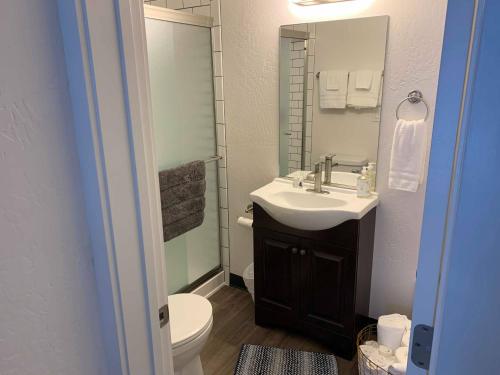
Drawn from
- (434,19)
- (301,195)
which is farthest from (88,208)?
(434,19)

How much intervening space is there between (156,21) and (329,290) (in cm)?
170

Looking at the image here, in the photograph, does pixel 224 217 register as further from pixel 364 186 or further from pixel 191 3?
pixel 191 3

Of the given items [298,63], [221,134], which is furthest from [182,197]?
[298,63]

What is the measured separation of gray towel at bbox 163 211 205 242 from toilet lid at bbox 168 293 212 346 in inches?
15.6

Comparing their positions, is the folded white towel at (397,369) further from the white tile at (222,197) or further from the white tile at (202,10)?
the white tile at (202,10)

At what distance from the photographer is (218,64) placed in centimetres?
250

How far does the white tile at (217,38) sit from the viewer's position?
7.98 ft

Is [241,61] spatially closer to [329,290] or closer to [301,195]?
[301,195]

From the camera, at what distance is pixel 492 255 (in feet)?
Answer: 2.00

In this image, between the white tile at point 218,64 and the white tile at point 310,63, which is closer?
the white tile at point 310,63

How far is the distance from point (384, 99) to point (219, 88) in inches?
41.4

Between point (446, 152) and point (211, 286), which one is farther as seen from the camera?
point (211, 286)

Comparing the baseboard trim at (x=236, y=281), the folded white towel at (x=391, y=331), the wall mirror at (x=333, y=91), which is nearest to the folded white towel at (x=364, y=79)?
the wall mirror at (x=333, y=91)

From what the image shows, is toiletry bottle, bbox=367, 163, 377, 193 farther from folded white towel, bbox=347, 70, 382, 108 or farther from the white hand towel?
folded white towel, bbox=347, 70, 382, 108
